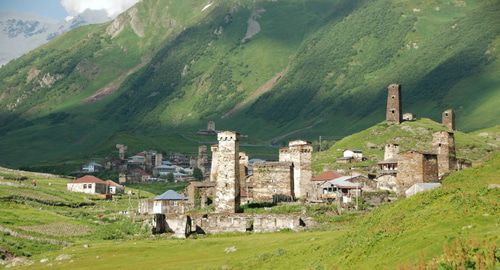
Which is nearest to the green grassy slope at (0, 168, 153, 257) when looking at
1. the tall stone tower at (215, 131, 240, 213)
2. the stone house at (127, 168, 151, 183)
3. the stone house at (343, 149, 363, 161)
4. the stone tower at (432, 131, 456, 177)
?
the tall stone tower at (215, 131, 240, 213)

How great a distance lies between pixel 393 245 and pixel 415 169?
38591 millimetres

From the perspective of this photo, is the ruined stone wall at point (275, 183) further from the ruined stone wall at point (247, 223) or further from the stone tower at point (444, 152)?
the stone tower at point (444, 152)

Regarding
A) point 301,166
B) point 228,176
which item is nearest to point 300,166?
point 301,166

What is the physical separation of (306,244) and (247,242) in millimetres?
10796

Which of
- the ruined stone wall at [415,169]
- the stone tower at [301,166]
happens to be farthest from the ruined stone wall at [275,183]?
the ruined stone wall at [415,169]

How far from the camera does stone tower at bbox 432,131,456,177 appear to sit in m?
82.8

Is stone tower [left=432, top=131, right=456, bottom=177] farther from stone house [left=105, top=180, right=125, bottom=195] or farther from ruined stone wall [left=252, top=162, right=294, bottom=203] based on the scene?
stone house [left=105, top=180, right=125, bottom=195]

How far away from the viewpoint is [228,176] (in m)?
69.6

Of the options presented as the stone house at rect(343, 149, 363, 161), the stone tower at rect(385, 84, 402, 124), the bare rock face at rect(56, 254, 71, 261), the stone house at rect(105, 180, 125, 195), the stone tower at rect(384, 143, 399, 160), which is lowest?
the bare rock face at rect(56, 254, 71, 261)

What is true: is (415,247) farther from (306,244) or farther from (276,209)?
(276,209)

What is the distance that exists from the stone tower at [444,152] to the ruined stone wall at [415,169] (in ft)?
33.2

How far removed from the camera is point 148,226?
7525 centimetres

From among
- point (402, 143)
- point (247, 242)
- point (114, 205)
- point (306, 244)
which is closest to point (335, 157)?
point (402, 143)

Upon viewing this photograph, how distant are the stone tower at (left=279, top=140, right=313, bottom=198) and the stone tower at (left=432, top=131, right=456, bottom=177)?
45.1ft
